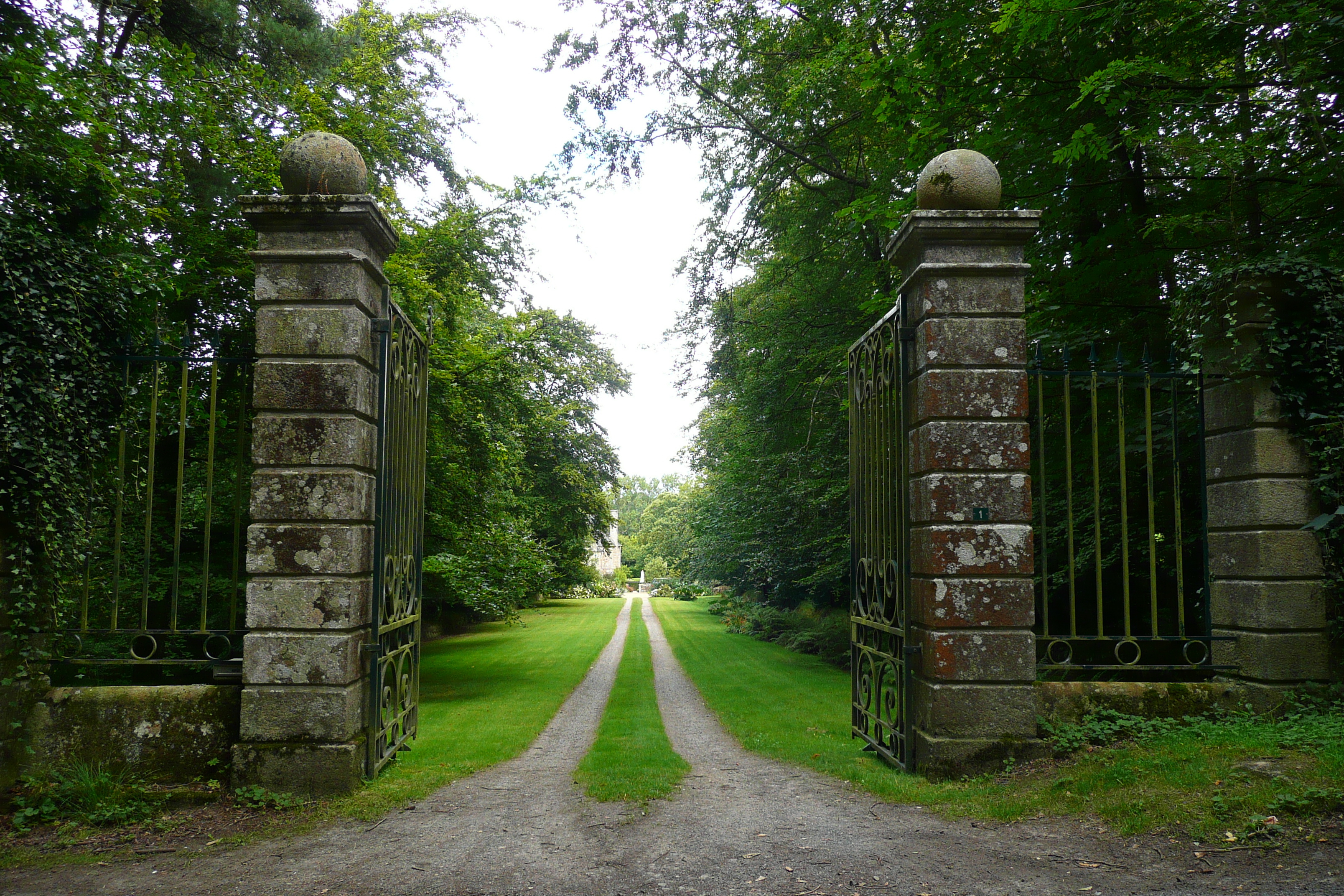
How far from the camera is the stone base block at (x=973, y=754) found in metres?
5.02

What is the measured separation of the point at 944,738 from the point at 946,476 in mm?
1750

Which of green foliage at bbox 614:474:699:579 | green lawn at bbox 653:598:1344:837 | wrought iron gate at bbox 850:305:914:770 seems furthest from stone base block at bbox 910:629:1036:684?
green foliage at bbox 614:474:699:579

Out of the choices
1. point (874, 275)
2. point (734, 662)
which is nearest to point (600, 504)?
point (734, 662)

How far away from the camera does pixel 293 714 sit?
15.5 feet

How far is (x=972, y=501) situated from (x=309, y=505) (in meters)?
4.38

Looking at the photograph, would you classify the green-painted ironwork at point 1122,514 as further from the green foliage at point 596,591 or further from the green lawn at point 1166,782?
the green foliage at point 596,591

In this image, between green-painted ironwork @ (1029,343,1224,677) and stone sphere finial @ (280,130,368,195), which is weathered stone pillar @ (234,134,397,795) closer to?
stone sphere finial @ (280,130,368,195)

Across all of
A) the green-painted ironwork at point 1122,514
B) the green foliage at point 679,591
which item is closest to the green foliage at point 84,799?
the green-painted ironwork at point 1122,514

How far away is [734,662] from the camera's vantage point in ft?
51.4

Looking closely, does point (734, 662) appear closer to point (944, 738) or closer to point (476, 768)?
point (476, 768)

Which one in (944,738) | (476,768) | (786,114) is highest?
(786,114)

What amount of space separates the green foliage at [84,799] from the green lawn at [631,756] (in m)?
2.74

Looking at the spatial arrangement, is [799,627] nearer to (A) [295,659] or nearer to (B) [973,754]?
(B) [973,754]

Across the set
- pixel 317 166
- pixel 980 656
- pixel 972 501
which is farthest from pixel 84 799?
pixel 972 501
